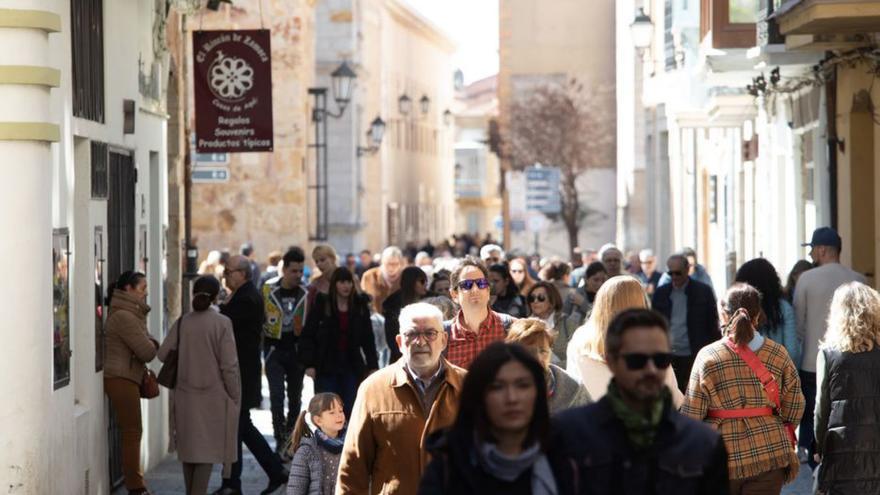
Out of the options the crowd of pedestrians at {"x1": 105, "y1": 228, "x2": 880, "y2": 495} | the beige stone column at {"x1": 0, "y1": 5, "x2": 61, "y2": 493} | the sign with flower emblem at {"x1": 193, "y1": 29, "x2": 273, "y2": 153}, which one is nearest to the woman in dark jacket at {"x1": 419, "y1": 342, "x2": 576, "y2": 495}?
the crowd of pedestrians at {"x1": 105, "y1": 228, "x2": 880, "y2": 495}

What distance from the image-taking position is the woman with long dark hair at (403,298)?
631 inches

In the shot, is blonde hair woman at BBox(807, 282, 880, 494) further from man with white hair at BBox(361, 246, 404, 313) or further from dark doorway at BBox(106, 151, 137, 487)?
man with white hair at BBox(361, 246, 404, 313)

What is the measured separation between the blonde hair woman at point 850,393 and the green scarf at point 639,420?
5.09 metres

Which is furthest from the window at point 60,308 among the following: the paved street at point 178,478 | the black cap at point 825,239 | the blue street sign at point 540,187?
the blue street sign at point 540,187

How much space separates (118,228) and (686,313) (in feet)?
14.7

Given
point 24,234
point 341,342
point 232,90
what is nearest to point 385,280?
point 232,90

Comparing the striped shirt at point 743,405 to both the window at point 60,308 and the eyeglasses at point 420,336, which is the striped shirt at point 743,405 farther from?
the window at point 60,308

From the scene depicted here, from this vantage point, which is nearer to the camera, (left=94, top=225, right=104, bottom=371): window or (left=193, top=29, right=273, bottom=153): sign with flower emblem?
(left=94, top=225, right=104, bottom=371): window

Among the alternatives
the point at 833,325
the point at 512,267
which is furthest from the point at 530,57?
the point at 833,325

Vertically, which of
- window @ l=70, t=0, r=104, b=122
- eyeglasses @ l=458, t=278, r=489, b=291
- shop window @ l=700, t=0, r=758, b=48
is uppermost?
shop window @ l=700, t=0, r=758, b=48

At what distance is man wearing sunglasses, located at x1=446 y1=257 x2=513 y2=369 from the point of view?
10.7 metres

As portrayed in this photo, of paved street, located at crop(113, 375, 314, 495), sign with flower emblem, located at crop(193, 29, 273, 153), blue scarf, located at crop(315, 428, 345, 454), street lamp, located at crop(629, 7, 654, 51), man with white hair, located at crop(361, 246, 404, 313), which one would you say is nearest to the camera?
blue scarf, located at crop(315, 428, 345, 454)

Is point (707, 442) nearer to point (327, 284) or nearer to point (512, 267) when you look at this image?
point (327, 284)

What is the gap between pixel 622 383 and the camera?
18.7 ft
